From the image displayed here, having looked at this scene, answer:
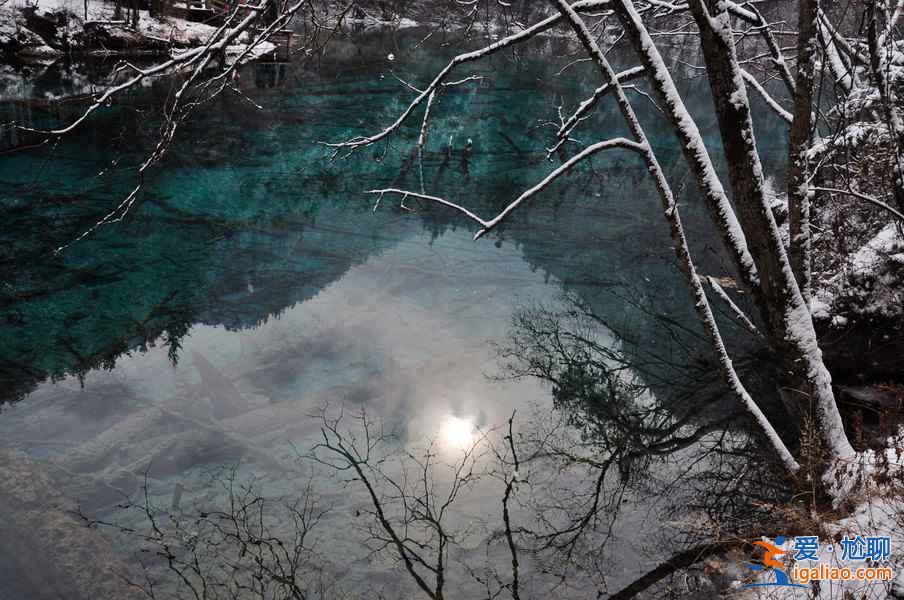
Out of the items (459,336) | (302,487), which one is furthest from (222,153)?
(302,487)

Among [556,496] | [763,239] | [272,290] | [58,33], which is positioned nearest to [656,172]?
[763,239]

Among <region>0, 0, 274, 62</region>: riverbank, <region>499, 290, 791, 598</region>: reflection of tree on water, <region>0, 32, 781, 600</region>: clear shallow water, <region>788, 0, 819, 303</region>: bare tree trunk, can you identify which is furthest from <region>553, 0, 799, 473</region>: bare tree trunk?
<region>0, 0, 274, 62</region>: riverbank

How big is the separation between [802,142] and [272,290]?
9.22 meters

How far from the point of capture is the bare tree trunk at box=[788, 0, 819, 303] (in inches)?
178

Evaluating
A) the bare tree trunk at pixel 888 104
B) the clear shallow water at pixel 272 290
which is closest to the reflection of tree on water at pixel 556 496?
the clear shallow water at pixel 272 290

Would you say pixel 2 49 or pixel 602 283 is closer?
pixel 602 283

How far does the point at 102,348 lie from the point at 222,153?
10.3 metres

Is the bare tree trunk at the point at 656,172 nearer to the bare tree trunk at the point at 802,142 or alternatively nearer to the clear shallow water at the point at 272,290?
the bare tree trunk at the point at 802,142

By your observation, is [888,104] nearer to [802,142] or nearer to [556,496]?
[802,142]

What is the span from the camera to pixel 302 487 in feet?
24.1

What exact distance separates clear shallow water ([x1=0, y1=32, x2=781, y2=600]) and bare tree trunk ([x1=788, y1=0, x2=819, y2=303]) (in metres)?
2.74

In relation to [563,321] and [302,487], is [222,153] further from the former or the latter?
[302,487]

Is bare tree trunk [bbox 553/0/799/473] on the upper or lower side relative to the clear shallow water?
upper

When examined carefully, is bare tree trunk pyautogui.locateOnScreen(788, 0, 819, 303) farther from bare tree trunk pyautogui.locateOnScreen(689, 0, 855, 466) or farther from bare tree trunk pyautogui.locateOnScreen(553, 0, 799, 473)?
bare tree trunk pyautogui.locateOnScreen(553, 0, 799, 473)
